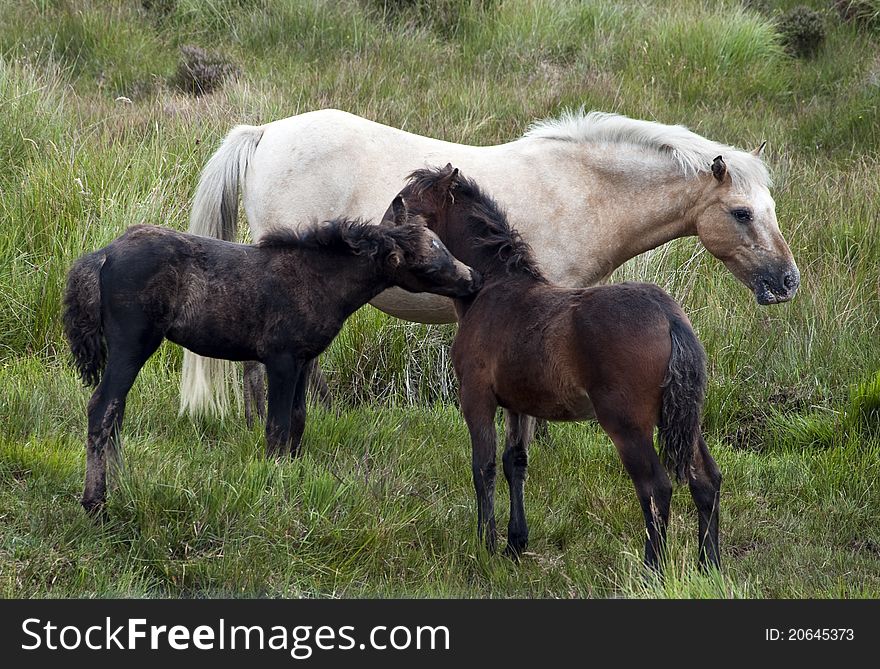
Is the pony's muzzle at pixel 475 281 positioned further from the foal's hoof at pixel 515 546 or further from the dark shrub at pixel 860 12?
the dark shrub at pixel 860 12

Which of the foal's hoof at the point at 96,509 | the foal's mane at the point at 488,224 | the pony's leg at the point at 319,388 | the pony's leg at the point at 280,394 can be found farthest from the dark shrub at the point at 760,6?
the foal's hoof at the point at 96,509

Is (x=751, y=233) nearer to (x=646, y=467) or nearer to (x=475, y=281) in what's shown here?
(x=475, y=281)

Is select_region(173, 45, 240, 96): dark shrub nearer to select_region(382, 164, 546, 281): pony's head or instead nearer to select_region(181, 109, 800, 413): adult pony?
select_region(181, 109, 800, 413): adult pony

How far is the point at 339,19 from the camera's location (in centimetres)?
1319

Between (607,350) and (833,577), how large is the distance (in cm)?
186

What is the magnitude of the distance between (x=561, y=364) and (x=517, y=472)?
3.18ft

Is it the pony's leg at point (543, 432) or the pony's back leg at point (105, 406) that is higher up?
the pony's back leg at point (105, 406)

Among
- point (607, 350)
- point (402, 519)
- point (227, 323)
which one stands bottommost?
point (402, 519)

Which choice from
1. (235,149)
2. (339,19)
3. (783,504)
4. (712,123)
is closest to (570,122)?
(235,149)

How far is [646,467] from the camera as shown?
440cm

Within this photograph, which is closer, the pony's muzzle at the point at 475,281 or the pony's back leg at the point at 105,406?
the pony's back leg at the point at 105,406

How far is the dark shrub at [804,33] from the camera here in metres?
13.7

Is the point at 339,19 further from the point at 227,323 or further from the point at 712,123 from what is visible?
the point at 227,323

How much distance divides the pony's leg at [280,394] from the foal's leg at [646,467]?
1562mm
